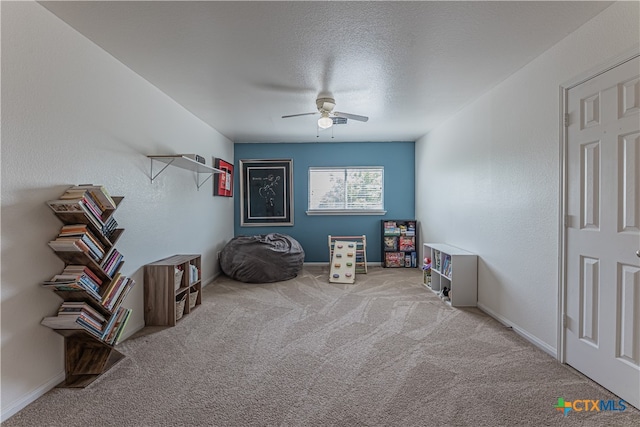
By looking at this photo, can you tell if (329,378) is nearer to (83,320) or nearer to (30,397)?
(83,320)

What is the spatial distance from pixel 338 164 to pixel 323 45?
3.49 metres

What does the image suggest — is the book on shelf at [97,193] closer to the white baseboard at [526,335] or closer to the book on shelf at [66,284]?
the book on shelf at [66,284]

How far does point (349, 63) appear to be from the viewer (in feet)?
8.36

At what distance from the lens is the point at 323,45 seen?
226 centimetres

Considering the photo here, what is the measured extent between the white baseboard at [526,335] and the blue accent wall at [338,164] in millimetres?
2680

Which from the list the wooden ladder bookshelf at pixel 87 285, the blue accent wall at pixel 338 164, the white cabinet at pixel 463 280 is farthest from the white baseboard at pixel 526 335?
the wooden ladder bookshelf at pixel 87 285

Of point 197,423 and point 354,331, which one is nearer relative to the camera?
point 197,423

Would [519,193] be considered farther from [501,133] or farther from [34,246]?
[34,246]

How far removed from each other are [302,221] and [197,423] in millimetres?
4255

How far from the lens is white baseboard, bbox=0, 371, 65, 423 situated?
5.38ft

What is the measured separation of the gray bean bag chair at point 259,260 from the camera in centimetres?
451

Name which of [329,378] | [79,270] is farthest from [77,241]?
[329,378]

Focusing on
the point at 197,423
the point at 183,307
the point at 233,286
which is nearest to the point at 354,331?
the point at 197,423

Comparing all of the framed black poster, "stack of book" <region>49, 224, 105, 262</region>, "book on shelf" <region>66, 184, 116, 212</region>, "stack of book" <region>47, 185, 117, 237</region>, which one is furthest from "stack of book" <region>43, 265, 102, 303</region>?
the framed black poster
